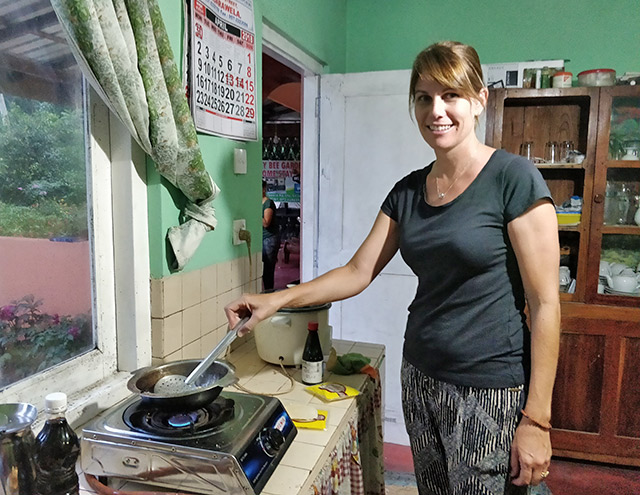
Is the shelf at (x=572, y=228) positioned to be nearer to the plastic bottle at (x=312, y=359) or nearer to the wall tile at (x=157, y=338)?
the plastic bottle at (x=312, y=359)

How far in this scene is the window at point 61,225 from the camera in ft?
3.93

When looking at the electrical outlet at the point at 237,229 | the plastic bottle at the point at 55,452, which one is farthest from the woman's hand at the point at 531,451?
the electrical outlet at the point at 237,229

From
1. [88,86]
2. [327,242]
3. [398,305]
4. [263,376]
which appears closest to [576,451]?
[398,305]

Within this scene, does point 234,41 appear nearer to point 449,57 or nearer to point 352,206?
point 449,57

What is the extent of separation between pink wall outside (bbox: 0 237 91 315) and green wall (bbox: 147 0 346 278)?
0.19 metres

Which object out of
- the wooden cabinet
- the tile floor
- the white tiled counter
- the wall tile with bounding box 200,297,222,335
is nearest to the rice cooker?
the white tiled counter

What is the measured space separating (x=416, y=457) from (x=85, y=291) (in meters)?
1.00

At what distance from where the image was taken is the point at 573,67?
2.76m

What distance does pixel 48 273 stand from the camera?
131cm

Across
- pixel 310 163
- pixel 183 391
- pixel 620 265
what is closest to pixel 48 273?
pixel 183 391

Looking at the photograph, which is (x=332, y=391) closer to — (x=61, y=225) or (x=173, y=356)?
(x=173, y=356)

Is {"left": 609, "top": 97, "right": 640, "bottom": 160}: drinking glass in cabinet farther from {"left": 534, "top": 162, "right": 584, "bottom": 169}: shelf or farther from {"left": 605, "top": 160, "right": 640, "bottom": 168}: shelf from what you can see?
{"left": 534, "top": 162, "right": 584, "bottom": 169}: shelf

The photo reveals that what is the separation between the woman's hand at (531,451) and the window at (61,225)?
1016mm

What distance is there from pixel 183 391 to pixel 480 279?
70 centimetres
